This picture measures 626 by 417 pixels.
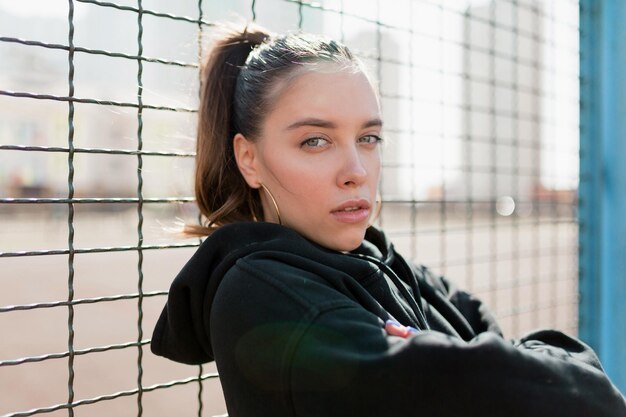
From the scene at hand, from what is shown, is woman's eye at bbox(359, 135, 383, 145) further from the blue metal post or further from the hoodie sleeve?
the blue metal post

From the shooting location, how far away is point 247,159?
141 cm

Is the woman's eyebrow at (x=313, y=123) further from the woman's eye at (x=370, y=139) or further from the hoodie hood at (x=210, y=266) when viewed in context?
the hoodie hood at (x=210, y=266)

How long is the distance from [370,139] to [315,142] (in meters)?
0.14

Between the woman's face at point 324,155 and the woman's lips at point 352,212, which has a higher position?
the woman's face at point 324,155

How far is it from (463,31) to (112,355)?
2.98 m

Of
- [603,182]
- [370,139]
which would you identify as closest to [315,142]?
[370,139]

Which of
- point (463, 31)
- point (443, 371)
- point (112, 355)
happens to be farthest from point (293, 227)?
point (112, 355)

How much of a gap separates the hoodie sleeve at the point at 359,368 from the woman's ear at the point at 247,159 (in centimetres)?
35

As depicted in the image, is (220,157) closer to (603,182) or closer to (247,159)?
(247,159)

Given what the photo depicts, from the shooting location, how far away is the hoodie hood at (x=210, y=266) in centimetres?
120

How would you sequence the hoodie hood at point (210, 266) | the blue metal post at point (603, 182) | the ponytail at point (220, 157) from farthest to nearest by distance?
the blue metal post at point (603, 182) → the ponytail at point (220, 157) → the hoodie hood at point (210, 266)

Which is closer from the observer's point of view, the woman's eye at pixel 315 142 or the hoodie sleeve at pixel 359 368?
the hoodie sleeve at pixel 359 368

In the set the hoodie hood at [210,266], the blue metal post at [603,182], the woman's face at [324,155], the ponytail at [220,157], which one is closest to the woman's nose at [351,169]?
the woman's face at [324,155]

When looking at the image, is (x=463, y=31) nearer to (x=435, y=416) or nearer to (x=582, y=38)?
(x=582, y=38)
